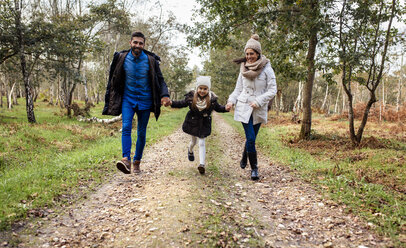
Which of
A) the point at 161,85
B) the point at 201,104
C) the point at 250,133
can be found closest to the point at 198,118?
the point at 201,104

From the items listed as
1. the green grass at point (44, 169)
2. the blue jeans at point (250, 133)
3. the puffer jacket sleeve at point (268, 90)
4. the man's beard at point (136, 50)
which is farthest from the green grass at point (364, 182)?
the green grass at point (44, 169)

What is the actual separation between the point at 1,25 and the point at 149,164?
11.9 meters

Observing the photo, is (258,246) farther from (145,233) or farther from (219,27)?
(219,27)

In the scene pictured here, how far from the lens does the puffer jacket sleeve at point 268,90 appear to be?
4863 millimetres

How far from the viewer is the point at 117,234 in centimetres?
303

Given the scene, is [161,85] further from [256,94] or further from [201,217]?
[201,217]

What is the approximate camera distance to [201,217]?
11.2ft

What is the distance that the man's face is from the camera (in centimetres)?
462

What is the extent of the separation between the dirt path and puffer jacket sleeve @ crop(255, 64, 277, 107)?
68.5 inches

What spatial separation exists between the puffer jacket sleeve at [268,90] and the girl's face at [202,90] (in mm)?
1070

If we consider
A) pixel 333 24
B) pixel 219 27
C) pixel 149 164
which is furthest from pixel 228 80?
pixel 149 164

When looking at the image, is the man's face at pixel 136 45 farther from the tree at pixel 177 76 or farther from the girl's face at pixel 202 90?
the tree at pixel 177 76

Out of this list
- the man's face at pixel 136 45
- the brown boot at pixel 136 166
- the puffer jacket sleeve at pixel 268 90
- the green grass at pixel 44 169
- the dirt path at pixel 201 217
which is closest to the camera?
the dirt path at pixel 201 217

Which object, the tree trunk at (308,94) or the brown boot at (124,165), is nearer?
the brown boot at (124,165)
